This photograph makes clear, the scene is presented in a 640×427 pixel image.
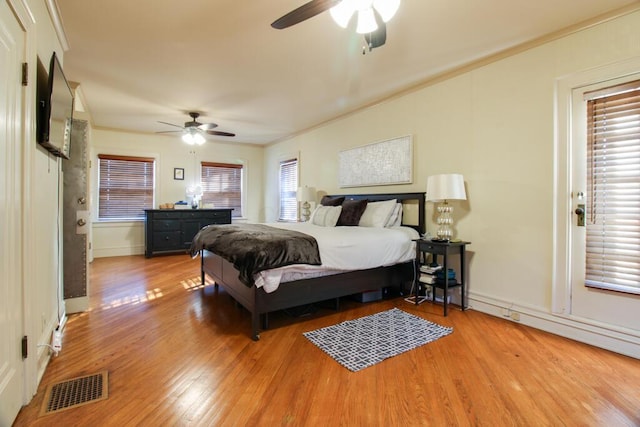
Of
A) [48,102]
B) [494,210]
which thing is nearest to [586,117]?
[494,210]

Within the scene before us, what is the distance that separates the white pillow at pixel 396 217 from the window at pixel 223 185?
4.36 metres

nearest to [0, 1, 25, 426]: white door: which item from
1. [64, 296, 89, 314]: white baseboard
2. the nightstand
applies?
[64, 296, 89, 314]: white baseboard

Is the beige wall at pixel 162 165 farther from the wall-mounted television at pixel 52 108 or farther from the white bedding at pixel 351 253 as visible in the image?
the white bedding at pixel 351 253

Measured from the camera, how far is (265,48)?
286 cm

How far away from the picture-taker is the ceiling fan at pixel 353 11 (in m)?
1.57

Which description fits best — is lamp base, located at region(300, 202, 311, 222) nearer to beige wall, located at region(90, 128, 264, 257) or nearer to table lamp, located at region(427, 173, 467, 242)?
beige wall, located at region(90, 128, 264, 257)

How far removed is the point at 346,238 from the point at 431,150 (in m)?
1.55

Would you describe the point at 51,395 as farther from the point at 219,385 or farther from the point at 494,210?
the point at 494,210

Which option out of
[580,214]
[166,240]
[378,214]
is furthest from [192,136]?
[580,214]

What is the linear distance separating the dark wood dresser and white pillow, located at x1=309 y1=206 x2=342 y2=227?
2967mm


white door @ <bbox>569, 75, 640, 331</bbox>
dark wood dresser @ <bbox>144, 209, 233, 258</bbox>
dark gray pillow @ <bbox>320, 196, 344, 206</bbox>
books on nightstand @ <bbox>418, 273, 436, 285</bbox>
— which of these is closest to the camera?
white door @ <bbox>569, 75, 640, 331</bbox>

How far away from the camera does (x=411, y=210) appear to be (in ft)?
12.6

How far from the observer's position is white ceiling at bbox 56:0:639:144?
2271mm

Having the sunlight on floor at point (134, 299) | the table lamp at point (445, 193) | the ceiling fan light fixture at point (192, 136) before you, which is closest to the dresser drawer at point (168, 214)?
the ceiling fan light fixture at point (192, 136)
